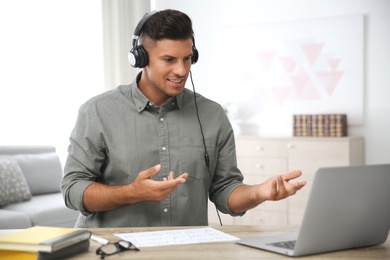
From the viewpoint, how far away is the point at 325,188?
4.48 ft

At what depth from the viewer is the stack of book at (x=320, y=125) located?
17.0 ft

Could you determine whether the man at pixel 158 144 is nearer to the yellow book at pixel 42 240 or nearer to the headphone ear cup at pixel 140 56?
the headphone ear cup at pixel 140 56

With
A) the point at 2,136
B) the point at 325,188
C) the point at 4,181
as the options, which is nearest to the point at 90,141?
the point at 325,188

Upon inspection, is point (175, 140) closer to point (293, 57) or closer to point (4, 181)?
point (4, 181)

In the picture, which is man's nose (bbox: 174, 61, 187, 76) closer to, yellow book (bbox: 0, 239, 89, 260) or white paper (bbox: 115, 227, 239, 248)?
white paper (bbox: 115, 227, 239, 248)

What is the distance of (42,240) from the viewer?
1381 mm

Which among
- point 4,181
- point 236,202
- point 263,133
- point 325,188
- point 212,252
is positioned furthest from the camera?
point 263,133

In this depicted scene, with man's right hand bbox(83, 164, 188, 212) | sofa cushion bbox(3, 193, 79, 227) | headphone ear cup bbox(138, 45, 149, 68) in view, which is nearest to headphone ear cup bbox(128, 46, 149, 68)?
headphone ear cup bbox(138, 45, 149, 68)

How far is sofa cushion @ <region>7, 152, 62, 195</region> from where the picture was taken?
486 centimetres

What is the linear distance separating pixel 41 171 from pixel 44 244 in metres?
3.71

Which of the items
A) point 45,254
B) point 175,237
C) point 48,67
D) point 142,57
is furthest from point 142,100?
point 48,67

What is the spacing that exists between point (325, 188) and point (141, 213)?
34.3 inches

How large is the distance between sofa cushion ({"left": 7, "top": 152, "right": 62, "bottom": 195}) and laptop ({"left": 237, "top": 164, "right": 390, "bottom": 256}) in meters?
3.58

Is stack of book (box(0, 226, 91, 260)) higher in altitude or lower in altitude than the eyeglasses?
higher
